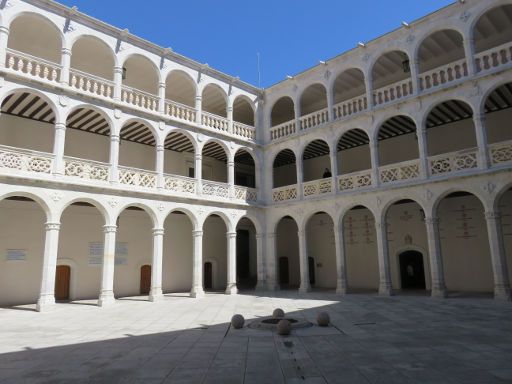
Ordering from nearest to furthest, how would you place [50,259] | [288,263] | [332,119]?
1. [50,259]
2. [332,119]
3. [288,263]

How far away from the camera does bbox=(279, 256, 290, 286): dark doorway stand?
24.0m

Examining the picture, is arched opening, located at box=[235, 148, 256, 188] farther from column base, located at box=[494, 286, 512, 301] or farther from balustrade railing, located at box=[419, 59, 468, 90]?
column base, located at box=[494, 286, 512, 301]

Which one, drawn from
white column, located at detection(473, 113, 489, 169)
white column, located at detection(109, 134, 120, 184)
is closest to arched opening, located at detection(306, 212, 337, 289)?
white column, located at detection(473, 113, 489, 169)

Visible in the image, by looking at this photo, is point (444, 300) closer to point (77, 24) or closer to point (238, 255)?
point (238, 255)

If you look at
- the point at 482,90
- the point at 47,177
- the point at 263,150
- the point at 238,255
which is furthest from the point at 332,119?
the point at 47,177

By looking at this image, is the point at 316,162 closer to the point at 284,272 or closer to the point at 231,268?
the point at 284,272

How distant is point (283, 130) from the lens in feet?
67.8

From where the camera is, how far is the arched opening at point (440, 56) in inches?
604

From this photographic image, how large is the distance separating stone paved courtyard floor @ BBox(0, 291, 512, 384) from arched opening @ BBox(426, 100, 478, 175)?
560 centimetres

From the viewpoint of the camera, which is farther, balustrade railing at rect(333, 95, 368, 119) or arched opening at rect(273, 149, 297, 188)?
arched opening at rect(273, 149, 297, 188)

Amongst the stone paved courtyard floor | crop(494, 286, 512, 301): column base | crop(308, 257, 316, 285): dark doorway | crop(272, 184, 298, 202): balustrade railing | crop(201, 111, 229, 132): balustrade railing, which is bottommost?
the stone paved courtyard floor

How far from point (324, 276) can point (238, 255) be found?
570 centimetres

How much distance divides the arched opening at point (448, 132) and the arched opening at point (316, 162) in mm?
5661

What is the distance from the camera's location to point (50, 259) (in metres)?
13.2
